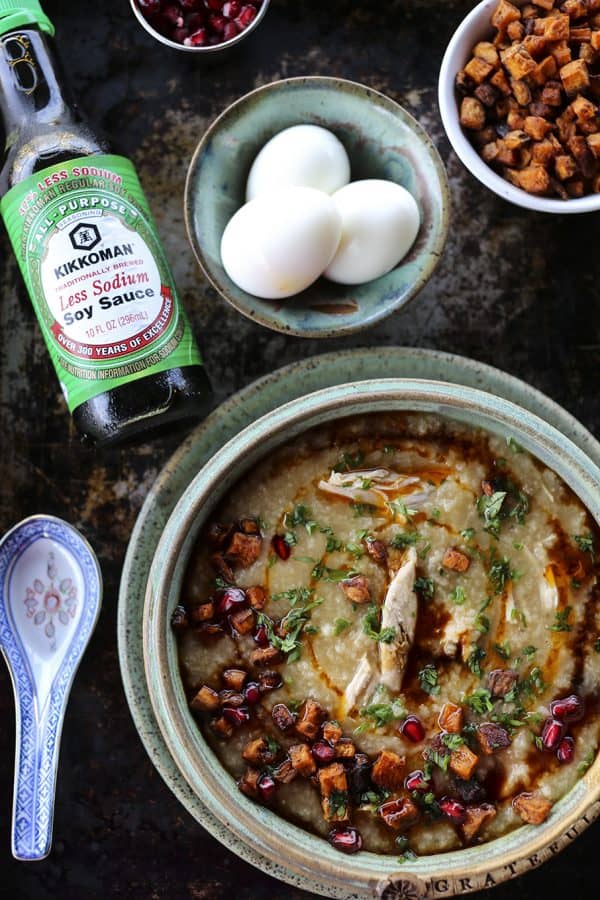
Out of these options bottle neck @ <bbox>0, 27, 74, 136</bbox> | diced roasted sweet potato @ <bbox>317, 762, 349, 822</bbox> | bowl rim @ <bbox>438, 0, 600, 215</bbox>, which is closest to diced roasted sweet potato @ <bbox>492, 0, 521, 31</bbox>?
bowl rim @ <bbox>438, 0, 600, 215</bbox>

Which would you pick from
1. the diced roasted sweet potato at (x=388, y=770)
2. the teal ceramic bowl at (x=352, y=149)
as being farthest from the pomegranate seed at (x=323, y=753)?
the teal ceramic bowl at (x=352, y=149)

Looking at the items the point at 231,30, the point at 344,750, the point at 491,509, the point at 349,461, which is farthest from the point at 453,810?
the point at 231,30

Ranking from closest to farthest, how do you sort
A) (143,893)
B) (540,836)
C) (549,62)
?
1. (540,836)
2. (549,62)
3. (143,893)

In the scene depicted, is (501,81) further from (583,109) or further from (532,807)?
(532,807)

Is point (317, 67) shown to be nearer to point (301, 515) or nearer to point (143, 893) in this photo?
point (301, 515)

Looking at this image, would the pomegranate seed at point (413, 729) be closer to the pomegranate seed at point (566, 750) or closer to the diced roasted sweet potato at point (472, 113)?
the pomegranate seed at point (566, 750)

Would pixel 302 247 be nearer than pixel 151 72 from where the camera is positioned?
Yes

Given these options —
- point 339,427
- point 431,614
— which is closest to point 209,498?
point 339,427
